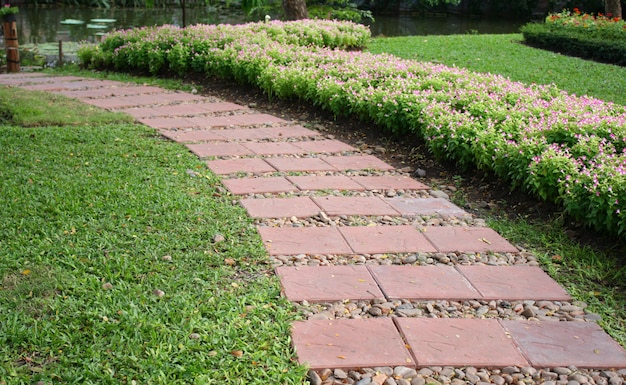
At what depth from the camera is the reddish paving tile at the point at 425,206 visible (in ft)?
12.9

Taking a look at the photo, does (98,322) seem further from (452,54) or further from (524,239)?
(452,54)

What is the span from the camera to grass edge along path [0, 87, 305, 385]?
2.30m

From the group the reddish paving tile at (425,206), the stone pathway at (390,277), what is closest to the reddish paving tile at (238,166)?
the stone pathway at (390,277)

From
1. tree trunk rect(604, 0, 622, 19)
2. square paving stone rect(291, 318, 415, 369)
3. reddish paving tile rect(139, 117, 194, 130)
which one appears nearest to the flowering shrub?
reddish paving tile rect(139, 117, 194, 130)

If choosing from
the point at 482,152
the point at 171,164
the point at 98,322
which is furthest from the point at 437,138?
the point at 98,322

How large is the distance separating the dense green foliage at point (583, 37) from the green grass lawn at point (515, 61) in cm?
43

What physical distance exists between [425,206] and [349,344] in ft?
5.78

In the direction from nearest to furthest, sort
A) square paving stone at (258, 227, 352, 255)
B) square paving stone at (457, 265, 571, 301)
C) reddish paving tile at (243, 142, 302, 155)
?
square paving stone at (457, 265, 571, 301) → square paving stone at (258, 227, 352, 255) → reddish paving tile at (243, 142, 302, 155)

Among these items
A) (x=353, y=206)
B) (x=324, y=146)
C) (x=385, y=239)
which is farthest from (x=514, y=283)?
(x=324, y=146)

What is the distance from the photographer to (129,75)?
9023 mm

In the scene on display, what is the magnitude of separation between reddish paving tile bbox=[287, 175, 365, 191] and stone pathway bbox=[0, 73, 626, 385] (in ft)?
0.05

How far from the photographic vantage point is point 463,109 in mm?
5418

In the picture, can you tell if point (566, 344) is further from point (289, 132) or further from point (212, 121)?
point (212, 121)

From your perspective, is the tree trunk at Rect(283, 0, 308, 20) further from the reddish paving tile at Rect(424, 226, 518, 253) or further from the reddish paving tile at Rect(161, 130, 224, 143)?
the reddish paving tile at Rect(424, 226, 518, 253)
